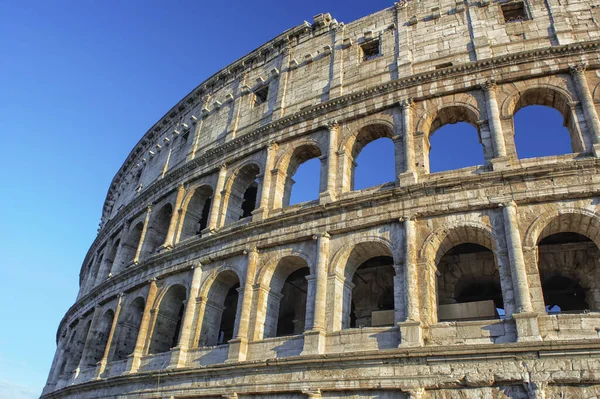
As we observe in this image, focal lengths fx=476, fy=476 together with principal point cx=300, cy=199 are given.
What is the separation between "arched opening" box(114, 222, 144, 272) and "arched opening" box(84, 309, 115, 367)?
2173 mm

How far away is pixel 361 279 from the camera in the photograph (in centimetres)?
1491

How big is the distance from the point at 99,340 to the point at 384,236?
13250mm

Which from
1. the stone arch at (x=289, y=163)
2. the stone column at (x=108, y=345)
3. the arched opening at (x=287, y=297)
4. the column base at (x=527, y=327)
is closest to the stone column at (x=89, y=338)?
the stone column at (x=108, y=345)

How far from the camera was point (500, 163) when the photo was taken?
474 inches

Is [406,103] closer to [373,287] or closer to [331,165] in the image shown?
[331,165]

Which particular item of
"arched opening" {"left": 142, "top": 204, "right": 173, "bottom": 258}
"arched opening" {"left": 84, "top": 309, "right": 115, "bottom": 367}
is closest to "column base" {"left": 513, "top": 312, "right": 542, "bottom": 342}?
"arched opening" {"left": 142, "top": 204, "right": 173, "bottom": 258}

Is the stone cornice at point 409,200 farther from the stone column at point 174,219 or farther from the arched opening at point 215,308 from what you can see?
the stone column at point 174,219

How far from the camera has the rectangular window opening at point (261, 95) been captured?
64.6 ft

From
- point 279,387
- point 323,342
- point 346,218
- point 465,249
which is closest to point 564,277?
→ point 465,249

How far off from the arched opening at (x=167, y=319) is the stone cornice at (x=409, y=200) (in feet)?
2.78

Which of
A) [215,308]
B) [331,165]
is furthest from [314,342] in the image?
[331,165]

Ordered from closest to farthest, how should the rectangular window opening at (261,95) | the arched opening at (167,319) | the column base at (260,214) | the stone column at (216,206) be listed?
the column base at (260,214) → the arched opening at (167,319) → the stone column at (216,206) → the rectangular window opening at (261,95)

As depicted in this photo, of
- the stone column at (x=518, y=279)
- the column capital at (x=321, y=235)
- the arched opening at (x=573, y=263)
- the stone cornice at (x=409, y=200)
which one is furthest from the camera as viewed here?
the column capital at (x=321, y=235)

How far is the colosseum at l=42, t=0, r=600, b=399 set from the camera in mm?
10242
